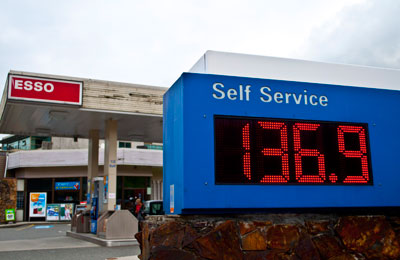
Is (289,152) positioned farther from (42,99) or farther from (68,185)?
(68,185)

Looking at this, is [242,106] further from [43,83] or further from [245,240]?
[43,83]

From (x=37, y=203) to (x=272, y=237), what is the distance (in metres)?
30.4

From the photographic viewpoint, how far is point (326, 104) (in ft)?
20.0

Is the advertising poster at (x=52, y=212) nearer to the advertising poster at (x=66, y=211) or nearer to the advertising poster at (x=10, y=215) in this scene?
the advertising poster at (x=66, y=211)

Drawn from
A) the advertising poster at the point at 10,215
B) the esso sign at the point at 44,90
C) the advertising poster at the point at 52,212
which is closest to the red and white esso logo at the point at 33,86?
the esso sign at the point at 44,90

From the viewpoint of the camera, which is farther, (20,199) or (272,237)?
(20,199)

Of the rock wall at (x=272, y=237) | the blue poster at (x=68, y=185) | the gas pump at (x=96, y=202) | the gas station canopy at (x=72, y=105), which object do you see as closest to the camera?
the rock wall at (x=272, y=237)

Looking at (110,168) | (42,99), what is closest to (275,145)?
(42,99)

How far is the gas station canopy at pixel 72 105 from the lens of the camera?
598 inches

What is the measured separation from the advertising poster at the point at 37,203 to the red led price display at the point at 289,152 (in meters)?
30.0

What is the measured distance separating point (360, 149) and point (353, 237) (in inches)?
46.0

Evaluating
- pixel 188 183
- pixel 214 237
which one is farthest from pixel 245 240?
pixel 188 183

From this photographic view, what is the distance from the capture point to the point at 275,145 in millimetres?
5598

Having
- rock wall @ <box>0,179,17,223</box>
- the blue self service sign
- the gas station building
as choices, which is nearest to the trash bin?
the gas station building
